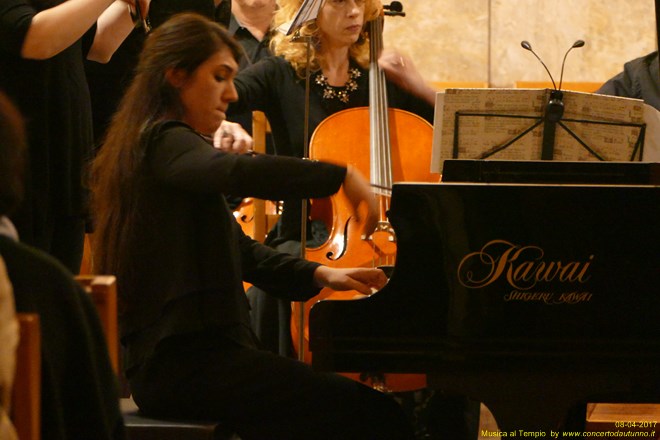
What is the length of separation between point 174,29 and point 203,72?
4.3 inches

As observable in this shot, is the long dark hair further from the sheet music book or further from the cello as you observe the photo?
the cello

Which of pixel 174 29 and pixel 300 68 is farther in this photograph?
pixel 300 68

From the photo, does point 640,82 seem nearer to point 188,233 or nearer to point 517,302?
point 517,302

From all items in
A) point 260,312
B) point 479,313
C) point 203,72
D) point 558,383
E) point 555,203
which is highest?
point 203,72

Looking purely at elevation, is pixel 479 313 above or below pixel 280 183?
below

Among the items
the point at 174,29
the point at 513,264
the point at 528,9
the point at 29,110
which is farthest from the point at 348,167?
the point at 528,9

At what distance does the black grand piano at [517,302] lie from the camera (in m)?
1.86

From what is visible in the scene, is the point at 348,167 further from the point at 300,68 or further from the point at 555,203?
the point at 300,68

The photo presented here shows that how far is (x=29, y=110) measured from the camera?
2.37m

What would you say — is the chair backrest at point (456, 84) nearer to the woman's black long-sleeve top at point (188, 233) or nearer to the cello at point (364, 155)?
the cello at point (364, 155)

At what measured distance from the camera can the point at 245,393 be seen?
A: 6.20 feet

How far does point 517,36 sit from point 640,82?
1.21m

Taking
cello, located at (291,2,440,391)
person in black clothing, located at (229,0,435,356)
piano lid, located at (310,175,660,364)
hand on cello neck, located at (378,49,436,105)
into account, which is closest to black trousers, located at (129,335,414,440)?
piano lid, located at (310,175,660,364)

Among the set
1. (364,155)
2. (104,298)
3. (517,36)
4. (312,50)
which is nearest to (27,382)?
(104,298)
